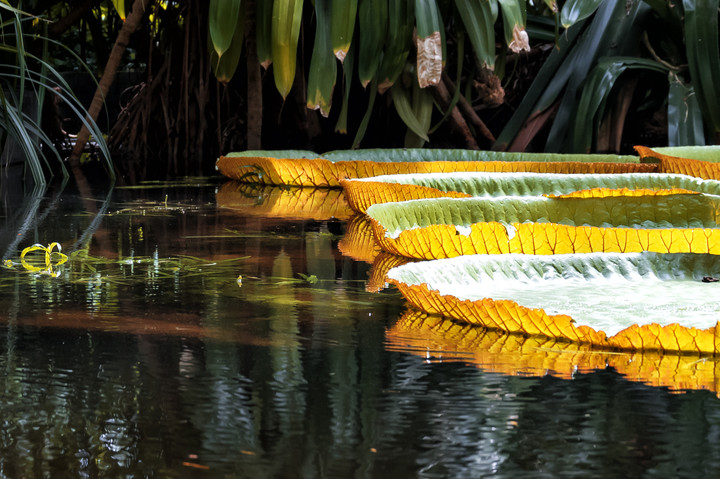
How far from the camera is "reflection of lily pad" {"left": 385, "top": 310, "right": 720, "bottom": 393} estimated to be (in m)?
0.90

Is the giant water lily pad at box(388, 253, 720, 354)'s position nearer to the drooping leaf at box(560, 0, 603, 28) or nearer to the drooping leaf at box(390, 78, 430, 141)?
the drooping leaf at box(560, 0, 603, 28)

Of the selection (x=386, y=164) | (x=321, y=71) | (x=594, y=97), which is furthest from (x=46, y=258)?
(x=594, y=97)

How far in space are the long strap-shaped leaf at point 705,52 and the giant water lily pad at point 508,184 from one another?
173 cm

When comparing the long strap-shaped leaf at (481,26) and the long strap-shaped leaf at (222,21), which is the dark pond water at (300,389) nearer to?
the long strap-shaped leaf at (222,21)

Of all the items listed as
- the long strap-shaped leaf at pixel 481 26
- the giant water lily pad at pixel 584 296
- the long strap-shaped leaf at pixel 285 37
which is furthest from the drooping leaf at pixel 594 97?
the giant water lily pad at pixel 584 296

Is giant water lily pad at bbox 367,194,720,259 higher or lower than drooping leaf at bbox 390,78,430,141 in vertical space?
lower

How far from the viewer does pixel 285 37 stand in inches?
129

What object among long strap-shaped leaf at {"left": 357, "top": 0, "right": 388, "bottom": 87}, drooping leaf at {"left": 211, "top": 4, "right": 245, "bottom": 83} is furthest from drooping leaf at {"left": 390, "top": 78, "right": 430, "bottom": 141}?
drooping leaf at {"left": 211, "top": 4, "right": 245, "bottom": 83}

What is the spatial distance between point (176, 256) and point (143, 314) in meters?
0.47

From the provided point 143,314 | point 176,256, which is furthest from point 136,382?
point 176,256

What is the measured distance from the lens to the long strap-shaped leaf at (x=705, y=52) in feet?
11.8

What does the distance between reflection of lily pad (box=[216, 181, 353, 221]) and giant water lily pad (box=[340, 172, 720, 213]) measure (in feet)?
0.68

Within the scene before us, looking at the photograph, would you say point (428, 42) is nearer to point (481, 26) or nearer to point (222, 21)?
point (481, 26)

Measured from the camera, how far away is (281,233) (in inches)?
76.1
